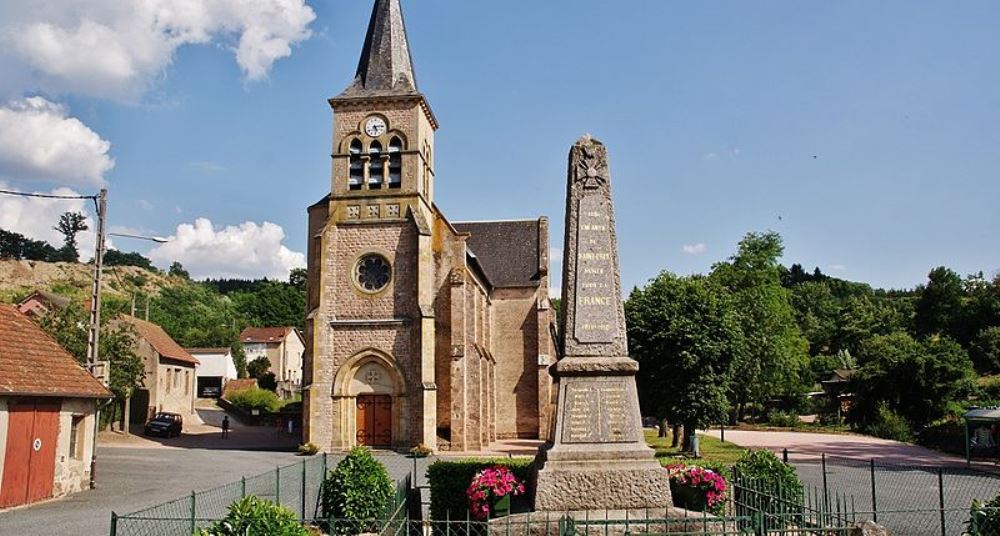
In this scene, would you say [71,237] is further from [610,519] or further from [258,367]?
[610,519]

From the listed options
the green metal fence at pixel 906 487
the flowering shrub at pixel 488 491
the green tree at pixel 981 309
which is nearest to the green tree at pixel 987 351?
the green tree at pixel 981 309

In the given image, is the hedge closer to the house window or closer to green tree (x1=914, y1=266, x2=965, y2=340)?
the house window

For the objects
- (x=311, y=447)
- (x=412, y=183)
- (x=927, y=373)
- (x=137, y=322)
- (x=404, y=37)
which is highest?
(x=404, y=37)

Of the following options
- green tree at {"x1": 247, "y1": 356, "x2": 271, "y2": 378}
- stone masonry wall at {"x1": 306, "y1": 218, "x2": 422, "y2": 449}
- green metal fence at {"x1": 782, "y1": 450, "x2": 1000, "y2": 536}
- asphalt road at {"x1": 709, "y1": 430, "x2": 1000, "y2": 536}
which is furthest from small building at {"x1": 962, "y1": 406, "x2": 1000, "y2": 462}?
green tree at {"x1": 247, "y1": 356, "x2": 271, "y2": 378}

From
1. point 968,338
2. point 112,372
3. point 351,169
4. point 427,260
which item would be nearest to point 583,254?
point 427,260

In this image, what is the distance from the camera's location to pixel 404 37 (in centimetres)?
3681

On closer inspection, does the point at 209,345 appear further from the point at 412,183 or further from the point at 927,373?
the point at 927,373

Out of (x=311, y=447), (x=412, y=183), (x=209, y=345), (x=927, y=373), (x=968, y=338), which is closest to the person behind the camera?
(x=311, y=447)

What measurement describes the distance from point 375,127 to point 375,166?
1765 millimetres

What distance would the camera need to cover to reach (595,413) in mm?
11570

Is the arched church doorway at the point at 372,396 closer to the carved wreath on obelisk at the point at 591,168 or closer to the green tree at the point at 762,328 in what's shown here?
the carved wreath on obelisk at the point at 591,168

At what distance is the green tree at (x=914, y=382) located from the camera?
131ft

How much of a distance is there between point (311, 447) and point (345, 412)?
6.57ft

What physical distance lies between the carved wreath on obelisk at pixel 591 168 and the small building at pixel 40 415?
13836 mm
